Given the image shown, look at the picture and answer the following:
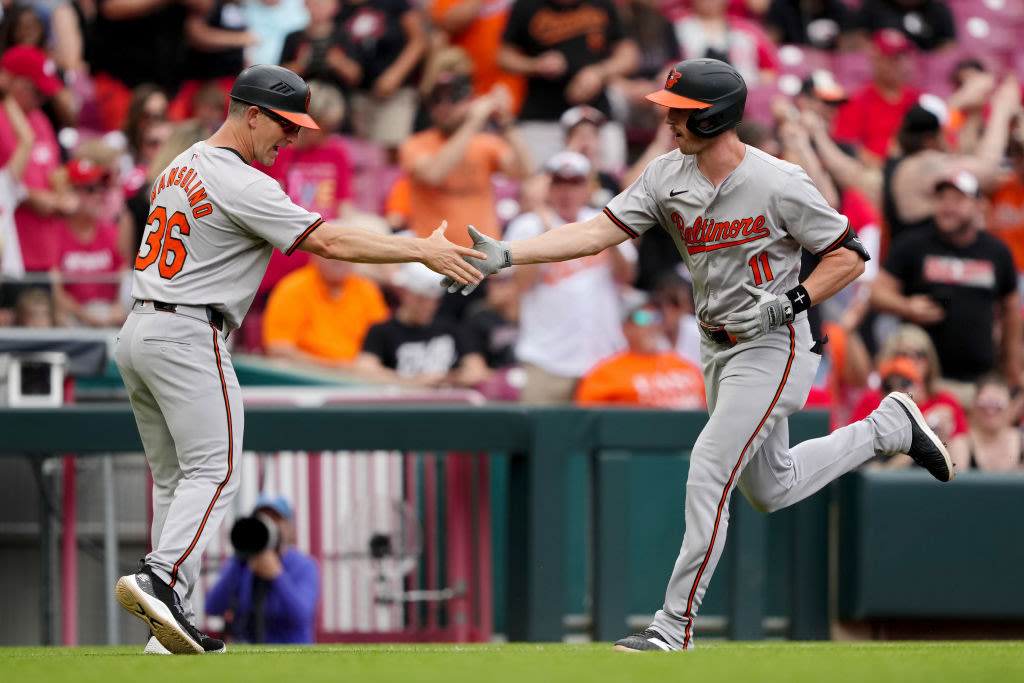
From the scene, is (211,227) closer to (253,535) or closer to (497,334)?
(253,535)

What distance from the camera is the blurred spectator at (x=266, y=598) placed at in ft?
22.1

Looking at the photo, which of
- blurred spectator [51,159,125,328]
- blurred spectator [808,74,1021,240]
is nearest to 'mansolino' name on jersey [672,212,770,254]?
blurred spectator [808,74,1021,240]

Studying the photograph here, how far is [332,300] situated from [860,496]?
3.51 meters

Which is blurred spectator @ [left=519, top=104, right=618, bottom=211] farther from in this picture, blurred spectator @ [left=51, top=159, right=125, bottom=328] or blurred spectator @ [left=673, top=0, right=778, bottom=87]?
blurred spectator @ [left=51, top=159, right=125, bottom=328]

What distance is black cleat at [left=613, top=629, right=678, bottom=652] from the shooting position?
201 inches

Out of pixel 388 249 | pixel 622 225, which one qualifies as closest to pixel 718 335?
pixel 622 225

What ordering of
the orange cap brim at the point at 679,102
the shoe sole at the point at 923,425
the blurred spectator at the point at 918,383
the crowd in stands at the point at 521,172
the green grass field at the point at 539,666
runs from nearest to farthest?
the green grass field at the point at 539,666
the orange cap brim at the point at 679,102
the shoe sole at the point at 923,425
the blurred spectator at the point at 918,383
the crowd in stands at the point at 521,172

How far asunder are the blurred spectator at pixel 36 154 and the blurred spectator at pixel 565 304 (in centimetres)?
301

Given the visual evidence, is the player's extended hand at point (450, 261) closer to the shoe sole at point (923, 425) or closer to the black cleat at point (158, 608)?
the black cleat at point (158, 608)

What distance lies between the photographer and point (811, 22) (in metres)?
12.4

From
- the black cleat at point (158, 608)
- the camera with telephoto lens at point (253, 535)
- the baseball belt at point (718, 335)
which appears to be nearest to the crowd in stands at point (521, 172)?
the camera with telephoto lens at point (253, 535)

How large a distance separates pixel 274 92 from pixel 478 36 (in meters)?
5.97

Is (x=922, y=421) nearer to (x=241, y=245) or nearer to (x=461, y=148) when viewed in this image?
(x=241, y=245)

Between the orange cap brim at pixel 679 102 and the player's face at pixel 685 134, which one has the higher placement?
the orange cap brim at pixel 679 102
